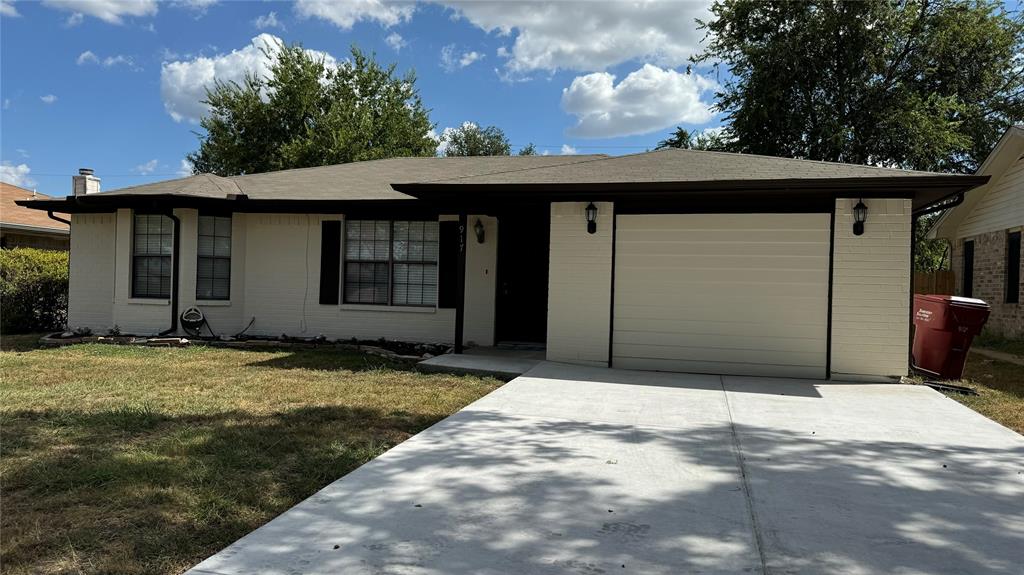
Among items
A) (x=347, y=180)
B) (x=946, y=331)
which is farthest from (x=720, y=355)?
(x=347, y=180)

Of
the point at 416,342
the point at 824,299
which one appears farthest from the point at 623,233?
the point at 416,342

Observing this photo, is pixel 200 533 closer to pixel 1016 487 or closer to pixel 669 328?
pixel 1016 487

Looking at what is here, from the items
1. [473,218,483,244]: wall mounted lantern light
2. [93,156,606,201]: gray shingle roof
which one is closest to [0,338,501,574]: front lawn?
[473,218,483,244]: wall mounted lantern light

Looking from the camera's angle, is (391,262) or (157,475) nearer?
(157,475)

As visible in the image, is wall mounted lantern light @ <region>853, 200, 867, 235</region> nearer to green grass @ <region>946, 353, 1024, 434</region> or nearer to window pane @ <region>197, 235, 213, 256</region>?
green grass @ <region>946, 353, 1024, 434</region>

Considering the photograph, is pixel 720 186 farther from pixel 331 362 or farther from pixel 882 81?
pixel 882 81

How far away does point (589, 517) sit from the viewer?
10.8 feet

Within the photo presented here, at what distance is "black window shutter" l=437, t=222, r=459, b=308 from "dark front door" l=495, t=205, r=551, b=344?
3.09 ft

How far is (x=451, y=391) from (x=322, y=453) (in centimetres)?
259

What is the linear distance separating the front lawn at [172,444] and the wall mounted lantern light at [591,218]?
8.73ft

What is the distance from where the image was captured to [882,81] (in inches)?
840

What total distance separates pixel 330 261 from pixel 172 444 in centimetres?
668

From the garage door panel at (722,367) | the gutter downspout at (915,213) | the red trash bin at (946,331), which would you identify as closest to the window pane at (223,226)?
the garage door panel at (722,367)

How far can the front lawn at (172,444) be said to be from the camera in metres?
3.07
